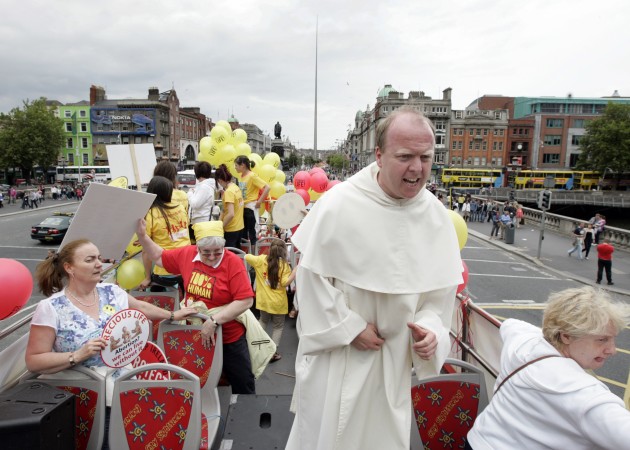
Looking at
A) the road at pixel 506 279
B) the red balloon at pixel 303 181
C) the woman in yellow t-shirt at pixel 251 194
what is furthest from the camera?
the red balloon at pixel 303 181

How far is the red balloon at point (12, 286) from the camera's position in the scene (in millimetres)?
2832

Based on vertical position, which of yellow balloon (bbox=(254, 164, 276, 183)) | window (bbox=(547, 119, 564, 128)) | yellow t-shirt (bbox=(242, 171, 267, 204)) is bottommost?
yellow t-shirt (bbox=(242, 171, 267, 204))

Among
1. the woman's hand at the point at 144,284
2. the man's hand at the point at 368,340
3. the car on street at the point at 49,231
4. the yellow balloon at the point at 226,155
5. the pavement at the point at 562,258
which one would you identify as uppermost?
the yellow balloon at the point at 226,155

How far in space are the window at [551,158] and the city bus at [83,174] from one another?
234 feet

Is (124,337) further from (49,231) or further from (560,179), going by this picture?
(560,179)

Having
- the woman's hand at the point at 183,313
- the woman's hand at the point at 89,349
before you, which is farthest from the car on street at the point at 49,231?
the woman's hand at the point at 89,349

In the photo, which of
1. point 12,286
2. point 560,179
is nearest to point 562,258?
point 12,286

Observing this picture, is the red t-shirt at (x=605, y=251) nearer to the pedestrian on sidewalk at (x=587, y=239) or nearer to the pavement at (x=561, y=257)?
the pavement at (x=561, y=257)

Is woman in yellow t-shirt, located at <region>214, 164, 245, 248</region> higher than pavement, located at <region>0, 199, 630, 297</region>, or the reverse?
woman in yellow t-shirt, located at <region>214, 164, 245, 248</region>

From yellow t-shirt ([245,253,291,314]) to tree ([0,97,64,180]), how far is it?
63.5m

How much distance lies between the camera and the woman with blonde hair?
1542mm

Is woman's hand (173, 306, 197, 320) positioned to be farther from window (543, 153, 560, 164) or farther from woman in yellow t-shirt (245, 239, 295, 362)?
window (543, 153, 560, 164)

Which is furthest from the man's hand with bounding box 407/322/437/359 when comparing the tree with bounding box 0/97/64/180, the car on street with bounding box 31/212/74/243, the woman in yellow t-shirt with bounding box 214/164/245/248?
the tree with bounding box 0/97/64/180

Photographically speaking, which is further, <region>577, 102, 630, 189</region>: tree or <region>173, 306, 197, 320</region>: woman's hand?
<region>577, 102, 630, 189</region>: tree
